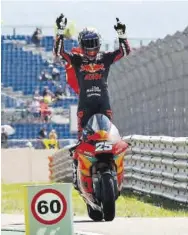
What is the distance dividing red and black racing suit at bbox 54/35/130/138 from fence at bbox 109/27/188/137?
3.49 m

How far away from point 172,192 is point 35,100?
28248mm

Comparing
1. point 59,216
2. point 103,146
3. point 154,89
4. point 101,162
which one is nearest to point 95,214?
point 101,162

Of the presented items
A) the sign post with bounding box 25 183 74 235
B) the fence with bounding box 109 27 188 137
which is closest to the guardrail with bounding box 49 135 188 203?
the fence with bounding box 109 27 188 137

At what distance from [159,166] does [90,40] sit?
15.4ft

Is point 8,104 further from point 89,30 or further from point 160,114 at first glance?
point 89,30

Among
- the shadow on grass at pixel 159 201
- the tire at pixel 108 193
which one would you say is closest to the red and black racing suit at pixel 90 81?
the tire at pixel 108 193

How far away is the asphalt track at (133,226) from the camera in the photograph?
9.43 m

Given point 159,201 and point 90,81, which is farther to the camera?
point 159,201

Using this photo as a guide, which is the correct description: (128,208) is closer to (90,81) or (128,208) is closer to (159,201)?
(159,201)

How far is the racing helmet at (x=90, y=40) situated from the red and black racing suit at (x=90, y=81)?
152mm

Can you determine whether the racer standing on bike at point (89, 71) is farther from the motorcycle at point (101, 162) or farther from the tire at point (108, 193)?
the tire at point (108, 193)

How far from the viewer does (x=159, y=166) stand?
49.4 feet

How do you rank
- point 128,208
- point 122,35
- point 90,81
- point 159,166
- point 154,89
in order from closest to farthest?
point 90,81, point 122,35, point 128,208, point 159,166, point 154,89

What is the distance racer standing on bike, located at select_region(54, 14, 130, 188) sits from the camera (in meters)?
10.8
